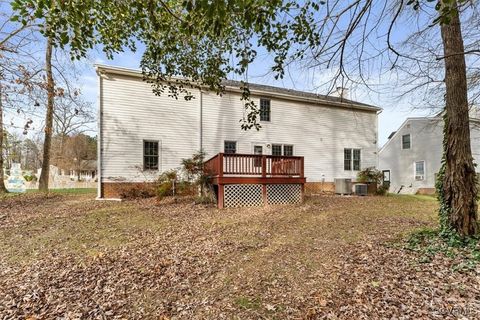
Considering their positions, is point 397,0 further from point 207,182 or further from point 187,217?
point 207,182

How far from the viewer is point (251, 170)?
397 inches

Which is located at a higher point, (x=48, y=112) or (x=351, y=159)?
(x=48, y=112)

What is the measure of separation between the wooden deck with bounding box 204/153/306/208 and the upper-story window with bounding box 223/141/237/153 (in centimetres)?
277

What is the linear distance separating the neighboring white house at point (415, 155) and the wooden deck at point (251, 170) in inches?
464

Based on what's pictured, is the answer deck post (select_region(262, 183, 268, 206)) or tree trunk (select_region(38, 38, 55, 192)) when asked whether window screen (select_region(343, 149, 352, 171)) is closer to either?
deck post (select_region(262, 183, 268, 206))

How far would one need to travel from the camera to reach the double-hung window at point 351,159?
1603cm

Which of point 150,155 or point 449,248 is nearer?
point 449,248

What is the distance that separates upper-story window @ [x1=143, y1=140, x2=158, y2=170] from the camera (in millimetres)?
11773

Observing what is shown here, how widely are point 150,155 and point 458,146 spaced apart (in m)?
10.9

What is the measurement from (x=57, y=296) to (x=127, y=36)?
12.7 ft

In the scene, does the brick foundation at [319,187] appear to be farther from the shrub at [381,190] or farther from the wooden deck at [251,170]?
the wooden deck at [251,170]

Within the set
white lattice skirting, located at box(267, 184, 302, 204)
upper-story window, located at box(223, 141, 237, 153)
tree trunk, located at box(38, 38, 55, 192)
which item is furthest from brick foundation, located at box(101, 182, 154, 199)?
white lattice skirting, located at box(267, 184, 302, 204)

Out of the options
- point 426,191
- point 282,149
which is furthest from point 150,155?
point 426,191

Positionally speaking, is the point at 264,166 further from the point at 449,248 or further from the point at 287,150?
the point at 449,248
